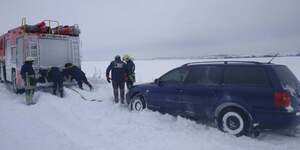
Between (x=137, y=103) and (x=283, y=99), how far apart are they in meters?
4.39

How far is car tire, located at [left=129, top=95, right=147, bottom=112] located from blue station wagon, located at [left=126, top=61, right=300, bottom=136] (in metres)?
0.76

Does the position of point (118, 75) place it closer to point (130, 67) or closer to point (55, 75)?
point (130, 67)

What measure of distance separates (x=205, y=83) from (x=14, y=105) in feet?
21.6

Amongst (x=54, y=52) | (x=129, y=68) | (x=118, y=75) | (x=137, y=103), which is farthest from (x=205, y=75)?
(x=54, y=52)

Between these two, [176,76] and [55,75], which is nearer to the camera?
[176,76]

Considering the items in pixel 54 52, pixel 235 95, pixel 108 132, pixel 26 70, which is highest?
pixel 54 52

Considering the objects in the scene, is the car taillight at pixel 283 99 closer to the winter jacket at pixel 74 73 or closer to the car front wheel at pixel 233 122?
the car front wheel at pixel 233 122

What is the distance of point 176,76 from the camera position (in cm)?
843

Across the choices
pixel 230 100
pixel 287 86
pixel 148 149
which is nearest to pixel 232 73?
pixel 230 100

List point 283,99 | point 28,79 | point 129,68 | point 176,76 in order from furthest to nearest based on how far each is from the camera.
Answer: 1. point 129,68
2. point 28,79
3. point 176,76
4. point 283,99

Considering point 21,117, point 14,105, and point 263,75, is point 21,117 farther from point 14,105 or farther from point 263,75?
point 263,75

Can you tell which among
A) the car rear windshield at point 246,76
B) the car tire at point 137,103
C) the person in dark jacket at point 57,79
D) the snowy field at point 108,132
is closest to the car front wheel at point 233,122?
the snowy field at point 108,132

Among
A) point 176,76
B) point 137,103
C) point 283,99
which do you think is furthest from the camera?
point 137,103

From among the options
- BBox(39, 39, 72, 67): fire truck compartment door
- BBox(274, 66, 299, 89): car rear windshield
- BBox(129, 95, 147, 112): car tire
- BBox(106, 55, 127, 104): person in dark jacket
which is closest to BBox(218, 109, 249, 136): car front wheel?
BBox(274, 66, 299, 89): car rear windshield
